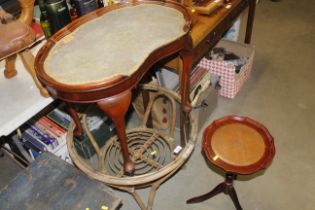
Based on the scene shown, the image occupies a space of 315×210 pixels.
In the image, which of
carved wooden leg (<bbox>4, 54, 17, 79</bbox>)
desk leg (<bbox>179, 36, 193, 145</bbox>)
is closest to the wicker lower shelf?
desk leg (<bbox>179, 36, 193, 145</bbox>)

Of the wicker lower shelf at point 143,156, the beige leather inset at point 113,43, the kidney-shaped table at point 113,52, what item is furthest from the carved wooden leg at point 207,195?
the beige leather inset at point 113,43

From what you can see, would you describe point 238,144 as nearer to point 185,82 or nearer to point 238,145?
point 238,145

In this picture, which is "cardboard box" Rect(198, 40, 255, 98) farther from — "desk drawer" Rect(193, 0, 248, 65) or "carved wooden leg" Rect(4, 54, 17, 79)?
"carved wooden leg" Rect(4, 54, 17, 79)

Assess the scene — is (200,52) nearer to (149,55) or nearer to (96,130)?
(149,55)

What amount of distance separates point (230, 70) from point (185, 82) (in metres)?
0.80

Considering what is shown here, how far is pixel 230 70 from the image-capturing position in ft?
6.88

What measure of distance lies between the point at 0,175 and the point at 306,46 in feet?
8.73

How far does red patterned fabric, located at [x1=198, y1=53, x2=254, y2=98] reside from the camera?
2.12 metres

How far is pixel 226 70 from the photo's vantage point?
6.95 feet

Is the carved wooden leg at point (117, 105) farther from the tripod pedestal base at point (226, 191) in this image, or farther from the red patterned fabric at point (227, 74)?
the red patterned fabric at point (227, 74)

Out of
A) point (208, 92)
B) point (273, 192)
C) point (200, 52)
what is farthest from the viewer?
point (208, 92)

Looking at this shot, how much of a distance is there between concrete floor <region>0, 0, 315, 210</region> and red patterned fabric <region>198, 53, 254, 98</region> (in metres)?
0.07

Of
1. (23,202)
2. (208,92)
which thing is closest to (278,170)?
(208,92)

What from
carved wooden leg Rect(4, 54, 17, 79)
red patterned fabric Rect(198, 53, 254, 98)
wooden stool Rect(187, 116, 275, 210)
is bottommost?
red patterned fabric Rect(198, 53, 254, 98)
